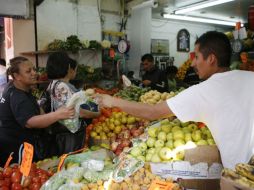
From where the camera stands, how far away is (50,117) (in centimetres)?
245

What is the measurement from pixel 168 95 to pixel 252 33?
307 cm

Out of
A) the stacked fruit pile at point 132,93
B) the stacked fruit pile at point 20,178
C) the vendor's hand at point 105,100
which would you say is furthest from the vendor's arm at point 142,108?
the stacked fruit pile at point 132,93

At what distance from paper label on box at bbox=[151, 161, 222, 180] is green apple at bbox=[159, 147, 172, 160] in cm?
10

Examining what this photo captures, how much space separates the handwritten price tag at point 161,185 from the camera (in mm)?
1559

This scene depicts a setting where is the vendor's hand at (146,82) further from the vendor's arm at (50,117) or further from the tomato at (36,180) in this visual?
the tomato at (36,180)

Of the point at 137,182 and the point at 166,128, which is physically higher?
the point at 166,128

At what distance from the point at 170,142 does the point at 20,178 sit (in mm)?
1150

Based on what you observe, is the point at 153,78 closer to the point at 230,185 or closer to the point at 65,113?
the point at 65,113

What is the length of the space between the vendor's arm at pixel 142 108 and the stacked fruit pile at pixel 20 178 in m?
0.72

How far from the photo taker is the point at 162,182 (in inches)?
62.9

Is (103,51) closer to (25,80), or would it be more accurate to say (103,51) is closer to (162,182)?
(25,80)

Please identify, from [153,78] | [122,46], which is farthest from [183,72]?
[153,78]

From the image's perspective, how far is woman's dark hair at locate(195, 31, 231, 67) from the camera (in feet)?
5.94

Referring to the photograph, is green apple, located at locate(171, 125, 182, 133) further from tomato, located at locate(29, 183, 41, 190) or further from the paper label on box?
tomato, located at locate(29, 183, 41, 190)
